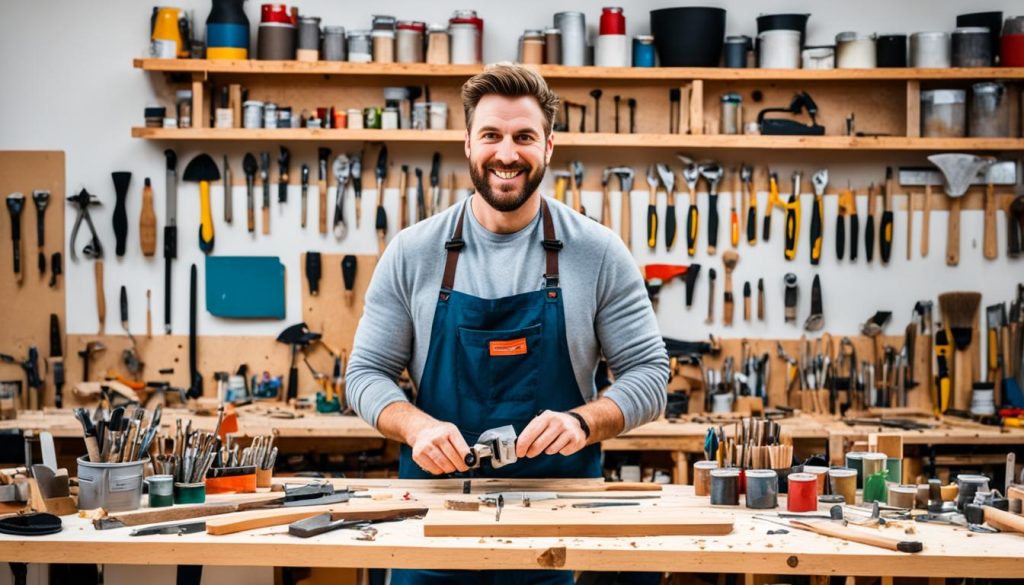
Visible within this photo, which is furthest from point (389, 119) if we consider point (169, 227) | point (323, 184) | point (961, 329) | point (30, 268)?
point (961, 329)

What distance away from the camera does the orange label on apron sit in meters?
3.02

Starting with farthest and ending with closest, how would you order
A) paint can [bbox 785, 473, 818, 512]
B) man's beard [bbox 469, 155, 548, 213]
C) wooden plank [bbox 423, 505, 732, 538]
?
man's beard [bbox 469, 155, 548, 213]
paint can [bbox 785, 473, 818, 512]
wooden plank [bbox 423, 505, 732, 538]

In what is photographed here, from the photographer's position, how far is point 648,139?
5684 millimetres

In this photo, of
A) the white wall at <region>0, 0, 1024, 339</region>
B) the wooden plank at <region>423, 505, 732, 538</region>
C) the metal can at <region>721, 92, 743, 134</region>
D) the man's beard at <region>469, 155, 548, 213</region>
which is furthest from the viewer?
the white wall at <region>0, 0, 1024, 339</region>

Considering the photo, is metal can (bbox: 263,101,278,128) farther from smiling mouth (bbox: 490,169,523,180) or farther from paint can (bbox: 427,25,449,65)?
smiling mouth (bbox: 490,169,523,180)

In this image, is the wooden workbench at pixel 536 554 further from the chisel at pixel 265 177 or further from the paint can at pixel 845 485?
the chisel at pixel 265 177

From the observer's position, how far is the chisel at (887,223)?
19.5 ft

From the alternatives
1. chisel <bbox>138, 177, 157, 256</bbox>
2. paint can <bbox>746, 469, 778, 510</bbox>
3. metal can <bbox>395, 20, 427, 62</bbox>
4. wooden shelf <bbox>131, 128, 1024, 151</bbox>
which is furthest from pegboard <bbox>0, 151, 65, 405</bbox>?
paint can <bbox>746, 469, 778, 510</bbox>

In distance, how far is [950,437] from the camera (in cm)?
515

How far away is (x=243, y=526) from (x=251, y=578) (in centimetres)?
73

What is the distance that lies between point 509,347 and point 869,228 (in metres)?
3.50

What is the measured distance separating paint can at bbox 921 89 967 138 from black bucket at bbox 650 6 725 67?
1100 millimetres

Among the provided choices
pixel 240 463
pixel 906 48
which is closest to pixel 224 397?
pixel 240 463

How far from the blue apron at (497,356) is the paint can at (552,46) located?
286cm
